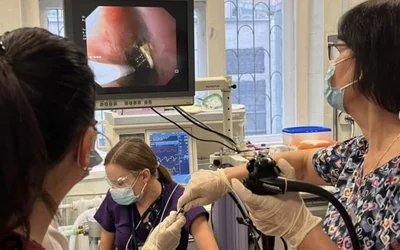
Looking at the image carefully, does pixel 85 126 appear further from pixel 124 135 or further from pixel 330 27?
pixel 330 27

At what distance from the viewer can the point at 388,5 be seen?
4.06 feet

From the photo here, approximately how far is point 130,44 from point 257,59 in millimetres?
1574

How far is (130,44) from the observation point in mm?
1785

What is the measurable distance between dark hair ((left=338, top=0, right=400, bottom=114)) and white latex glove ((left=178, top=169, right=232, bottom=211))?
0.49 metres

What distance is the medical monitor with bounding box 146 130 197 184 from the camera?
92.3 inches

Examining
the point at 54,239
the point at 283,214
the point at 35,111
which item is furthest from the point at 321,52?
the point at 35,111

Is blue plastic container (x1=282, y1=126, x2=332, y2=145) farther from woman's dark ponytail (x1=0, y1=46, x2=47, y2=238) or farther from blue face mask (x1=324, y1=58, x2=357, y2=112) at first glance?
woman's dark ponytail (x1=0, y1=46, x2=47, y2=238)

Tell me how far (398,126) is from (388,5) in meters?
0.31

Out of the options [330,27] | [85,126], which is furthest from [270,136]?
[85,126]

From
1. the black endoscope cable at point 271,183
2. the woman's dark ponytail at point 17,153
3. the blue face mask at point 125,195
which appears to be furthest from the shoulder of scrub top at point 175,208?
the woman's dark ponytail at point 17,153

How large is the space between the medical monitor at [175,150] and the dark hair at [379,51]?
117 centimetres

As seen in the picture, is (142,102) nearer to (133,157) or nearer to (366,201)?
(133,157)

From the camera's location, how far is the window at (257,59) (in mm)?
3150

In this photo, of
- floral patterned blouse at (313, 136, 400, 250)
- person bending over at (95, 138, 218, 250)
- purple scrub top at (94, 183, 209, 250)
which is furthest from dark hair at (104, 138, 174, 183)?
floral patterned blouse at (313, 136, 400, 250)
